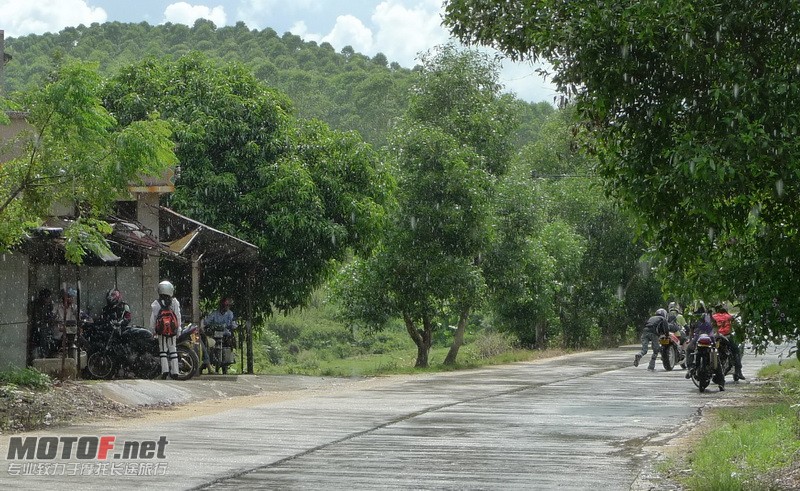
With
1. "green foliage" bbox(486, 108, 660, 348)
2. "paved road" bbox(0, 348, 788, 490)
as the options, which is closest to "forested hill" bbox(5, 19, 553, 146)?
"green foliage" bbox(486, 108, 660, 348)

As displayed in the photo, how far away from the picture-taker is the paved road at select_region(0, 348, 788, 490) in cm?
939

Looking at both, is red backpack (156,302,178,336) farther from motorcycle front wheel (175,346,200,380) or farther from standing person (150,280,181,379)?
motorcycle front wheel (175,346,200,380)

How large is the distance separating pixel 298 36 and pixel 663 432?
99908 mm

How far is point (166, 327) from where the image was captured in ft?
66.2

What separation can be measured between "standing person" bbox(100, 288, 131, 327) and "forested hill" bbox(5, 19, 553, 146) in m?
55.5

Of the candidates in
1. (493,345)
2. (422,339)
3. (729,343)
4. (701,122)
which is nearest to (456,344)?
(422,339)

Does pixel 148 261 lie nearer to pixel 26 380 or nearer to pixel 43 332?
pixel 43 332

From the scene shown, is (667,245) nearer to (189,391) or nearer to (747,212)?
(747,212)

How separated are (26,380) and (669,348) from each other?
15732 millimetres

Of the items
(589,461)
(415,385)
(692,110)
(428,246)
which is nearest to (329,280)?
(428,246)

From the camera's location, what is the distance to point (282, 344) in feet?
203

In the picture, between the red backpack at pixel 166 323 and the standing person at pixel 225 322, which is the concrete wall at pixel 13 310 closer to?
the red backpack at pixel 166 323

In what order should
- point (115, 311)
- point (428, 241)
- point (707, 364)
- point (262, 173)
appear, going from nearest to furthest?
point (707, 364), point (115, 311), point (262, 173), point (428, 241)

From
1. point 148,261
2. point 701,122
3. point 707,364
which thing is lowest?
point 707,364
